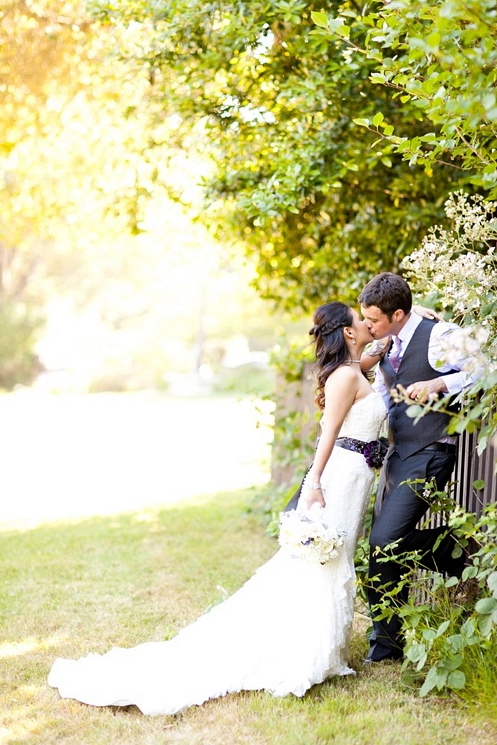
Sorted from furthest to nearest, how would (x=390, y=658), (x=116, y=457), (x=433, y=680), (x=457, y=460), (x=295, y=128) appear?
1. (x=116, y=457)
2. (x=295, y=128)
3. (x=457, y=460)
4. (x=390, y=658)
5. (x=433, y=680)

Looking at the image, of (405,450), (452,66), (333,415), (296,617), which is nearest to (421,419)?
(405,450)

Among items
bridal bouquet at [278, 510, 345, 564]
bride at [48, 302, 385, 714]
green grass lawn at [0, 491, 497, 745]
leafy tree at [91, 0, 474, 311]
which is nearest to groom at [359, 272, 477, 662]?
bride at [48, 302, 385, 714]

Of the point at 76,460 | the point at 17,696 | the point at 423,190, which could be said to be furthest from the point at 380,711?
the point at 76,460

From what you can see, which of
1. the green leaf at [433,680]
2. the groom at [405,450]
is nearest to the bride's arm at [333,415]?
the groom at [405,450]

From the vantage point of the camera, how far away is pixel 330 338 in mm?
4023

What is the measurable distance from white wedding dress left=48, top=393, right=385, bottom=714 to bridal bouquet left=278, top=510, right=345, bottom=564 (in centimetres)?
11

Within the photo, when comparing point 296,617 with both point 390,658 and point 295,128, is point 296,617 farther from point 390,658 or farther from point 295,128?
point 295,128

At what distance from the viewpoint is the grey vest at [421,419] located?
12.9 ft

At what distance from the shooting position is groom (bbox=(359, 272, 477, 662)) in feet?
12.9

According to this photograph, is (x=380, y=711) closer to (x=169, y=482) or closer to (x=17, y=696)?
(x=17, y=696)

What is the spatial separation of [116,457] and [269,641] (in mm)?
9734

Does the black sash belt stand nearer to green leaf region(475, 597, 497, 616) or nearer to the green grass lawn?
green leaf region(475, 597, 497, 616)

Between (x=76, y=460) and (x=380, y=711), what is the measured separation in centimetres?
989

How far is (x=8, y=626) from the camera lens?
195 inches
